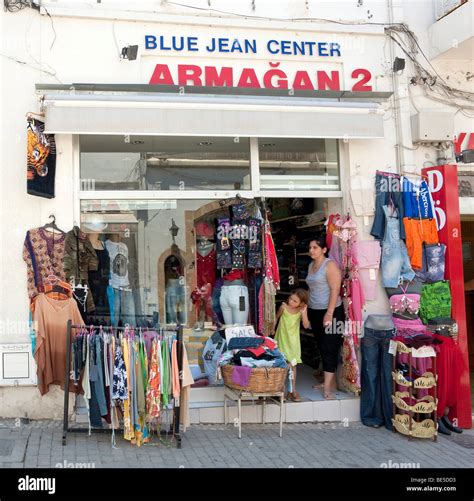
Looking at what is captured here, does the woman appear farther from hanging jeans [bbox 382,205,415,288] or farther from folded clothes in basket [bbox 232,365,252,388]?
folded clothes in basket [bbox 232,365,252,388]

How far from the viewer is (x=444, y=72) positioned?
7398 mm

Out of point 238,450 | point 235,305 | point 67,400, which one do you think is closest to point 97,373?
point 67,400

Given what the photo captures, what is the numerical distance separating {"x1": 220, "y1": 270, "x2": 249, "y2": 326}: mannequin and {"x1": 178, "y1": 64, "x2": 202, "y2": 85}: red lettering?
2.32m

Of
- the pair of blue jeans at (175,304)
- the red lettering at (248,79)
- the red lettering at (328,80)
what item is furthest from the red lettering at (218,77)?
the pair of blue jeans at (175,304)

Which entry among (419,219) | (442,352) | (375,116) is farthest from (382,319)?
(375,116)

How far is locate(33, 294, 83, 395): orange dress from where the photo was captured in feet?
19.5

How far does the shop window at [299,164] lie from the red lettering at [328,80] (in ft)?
2.12

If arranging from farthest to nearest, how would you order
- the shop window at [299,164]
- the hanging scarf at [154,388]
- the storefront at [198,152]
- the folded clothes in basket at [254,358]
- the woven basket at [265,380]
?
the shop window at [299,164] → the storefront at [198,152] → the folded clothes in basket at [254,358] → the woven basket at [265,380] → the hanging scarf at [154,388]

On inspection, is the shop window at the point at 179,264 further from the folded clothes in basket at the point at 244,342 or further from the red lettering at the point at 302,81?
the red lettering at the point at 302,81

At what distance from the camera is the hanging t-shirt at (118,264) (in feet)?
22.1

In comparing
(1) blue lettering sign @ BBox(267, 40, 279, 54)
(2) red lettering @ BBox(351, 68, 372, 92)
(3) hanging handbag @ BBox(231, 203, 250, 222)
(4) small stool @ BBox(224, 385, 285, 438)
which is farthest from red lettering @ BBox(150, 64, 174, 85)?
(4) small stool @ BBox(224, 385, 285, 438)

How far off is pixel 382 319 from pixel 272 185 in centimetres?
208

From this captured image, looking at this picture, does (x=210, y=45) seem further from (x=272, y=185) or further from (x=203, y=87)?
(x=272, y=185)

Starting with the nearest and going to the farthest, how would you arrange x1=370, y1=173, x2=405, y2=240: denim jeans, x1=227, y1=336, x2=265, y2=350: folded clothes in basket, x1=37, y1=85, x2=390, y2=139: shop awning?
x1=37, y1=85, x2=390, y2=139: shop awning < x1=227, y1=336, x2=265, y2=350: folded clothes in basket < x1=370, y1=173, x2=405, y2=240: denim jeans
